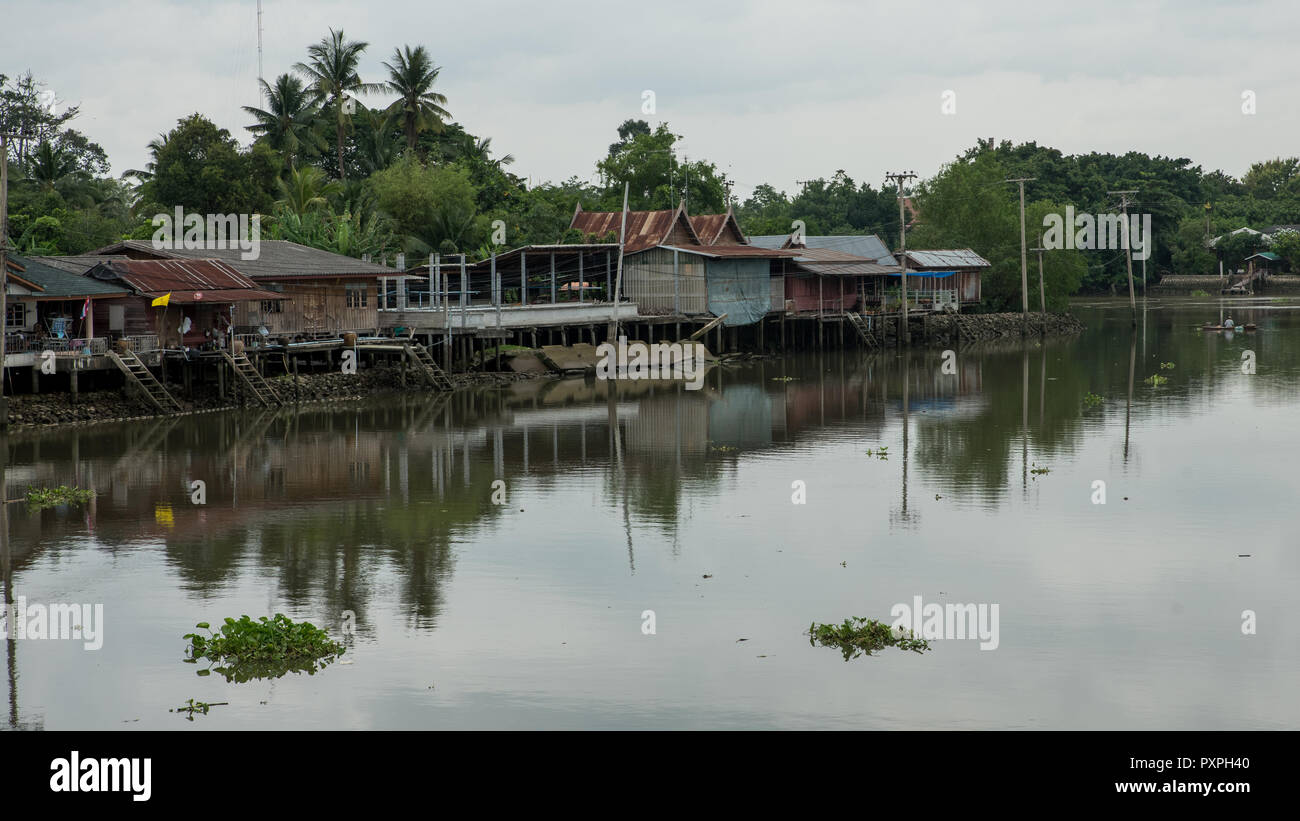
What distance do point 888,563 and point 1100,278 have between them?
316 ft

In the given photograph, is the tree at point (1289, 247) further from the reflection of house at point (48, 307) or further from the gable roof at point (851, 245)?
the reflection of house at point (48, 307)

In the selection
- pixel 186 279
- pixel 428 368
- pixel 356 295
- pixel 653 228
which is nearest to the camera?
pixel 186 279

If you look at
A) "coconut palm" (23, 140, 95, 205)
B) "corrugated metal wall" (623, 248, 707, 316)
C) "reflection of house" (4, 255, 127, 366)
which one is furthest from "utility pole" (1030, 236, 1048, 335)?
"reflection of house" (4, 255, 127, 366)

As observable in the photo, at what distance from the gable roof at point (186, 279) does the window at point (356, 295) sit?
14.6 ft

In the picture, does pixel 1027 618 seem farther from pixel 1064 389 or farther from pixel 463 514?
pixel 1064 389

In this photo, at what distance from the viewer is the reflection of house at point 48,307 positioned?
113 feet

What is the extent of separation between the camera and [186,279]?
128ft

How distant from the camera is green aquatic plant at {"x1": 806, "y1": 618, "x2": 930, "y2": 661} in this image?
1581cm

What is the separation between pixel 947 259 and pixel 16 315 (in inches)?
1991

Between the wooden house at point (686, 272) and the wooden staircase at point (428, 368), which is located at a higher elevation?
the wooden house at point (686, 272)

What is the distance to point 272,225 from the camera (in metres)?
55.4

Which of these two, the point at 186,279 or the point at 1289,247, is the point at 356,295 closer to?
the point at 186,279

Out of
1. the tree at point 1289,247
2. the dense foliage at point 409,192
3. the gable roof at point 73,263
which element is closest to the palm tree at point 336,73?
the dense foliage at point 409,192

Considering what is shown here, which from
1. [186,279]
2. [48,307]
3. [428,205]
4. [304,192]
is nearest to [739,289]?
[428,205]
